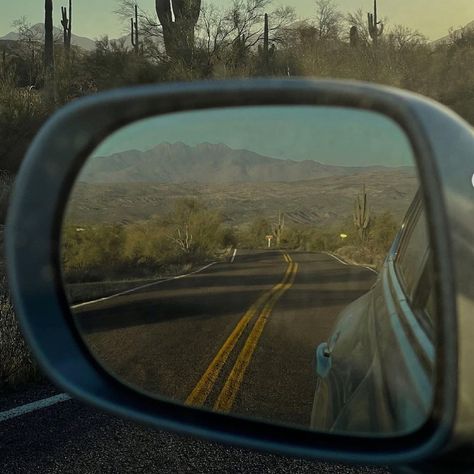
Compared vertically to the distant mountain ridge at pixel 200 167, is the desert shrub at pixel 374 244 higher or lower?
lower

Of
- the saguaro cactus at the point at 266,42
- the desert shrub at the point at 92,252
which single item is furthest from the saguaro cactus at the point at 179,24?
the desert shrub at the point at 92,252

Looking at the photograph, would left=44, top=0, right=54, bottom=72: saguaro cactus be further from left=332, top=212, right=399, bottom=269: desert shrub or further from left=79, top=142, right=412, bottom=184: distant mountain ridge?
left=332, top=212, right=399, bottom=269: desert shrub

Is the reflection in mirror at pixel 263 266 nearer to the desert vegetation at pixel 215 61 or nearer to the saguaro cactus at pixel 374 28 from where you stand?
the desert vegetation at pixel 215 61

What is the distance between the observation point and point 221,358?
5.95 feet

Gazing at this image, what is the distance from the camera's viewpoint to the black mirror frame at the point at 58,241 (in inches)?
53.4

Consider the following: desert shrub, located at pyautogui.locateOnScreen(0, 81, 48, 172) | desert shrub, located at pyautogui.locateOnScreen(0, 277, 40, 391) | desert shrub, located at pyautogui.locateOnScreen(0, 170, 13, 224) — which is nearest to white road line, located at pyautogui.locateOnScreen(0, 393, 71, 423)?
desert shrub, located at pyautogui.locateOnScreen(0, 277, 40, 391)

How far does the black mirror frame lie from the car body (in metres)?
0.08

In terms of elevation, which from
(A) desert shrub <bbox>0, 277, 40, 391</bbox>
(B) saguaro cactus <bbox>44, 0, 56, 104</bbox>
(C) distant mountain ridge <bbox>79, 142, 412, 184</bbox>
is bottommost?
(A) desert shrub <bbox>0, 277, 40, 391</bbox>

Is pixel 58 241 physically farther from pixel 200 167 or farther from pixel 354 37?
pixel 354 37

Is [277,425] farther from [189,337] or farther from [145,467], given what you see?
[145,467]

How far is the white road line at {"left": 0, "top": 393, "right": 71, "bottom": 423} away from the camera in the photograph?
5184mm

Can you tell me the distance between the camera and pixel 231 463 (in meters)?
4.32

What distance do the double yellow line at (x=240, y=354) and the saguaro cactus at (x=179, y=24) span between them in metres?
28.3

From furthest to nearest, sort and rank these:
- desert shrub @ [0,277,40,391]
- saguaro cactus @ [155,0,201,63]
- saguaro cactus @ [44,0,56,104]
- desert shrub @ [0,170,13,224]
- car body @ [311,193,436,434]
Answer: saguaro cactus @ [155,0,201,63] → saguaro cactus @ [44,0,56,104] → desert shrub @ [0,170,13,224] → desert shrub @ [0,277,40,391] → car body @ [311,193,436,434]
